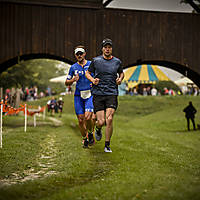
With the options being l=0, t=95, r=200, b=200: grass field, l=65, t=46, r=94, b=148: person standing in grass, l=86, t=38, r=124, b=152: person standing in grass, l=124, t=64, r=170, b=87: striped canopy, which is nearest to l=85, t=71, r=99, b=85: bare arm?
l=86, t=38, r=124, b=152: person standing in grass

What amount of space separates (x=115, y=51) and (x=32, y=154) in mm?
10531

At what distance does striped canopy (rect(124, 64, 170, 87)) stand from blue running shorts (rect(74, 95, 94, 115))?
34484 millimetres

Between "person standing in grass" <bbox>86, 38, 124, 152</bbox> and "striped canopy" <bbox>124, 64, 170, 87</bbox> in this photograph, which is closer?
"person standing in grass" <bbox>86, 38, 124, 152</bbox>

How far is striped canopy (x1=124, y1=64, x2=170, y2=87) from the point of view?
43.6 m

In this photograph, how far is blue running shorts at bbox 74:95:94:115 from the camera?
921 centimetres

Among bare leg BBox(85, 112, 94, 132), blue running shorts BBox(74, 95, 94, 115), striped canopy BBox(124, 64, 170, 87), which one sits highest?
striped canopy BBox(124, 64, 170, 87)

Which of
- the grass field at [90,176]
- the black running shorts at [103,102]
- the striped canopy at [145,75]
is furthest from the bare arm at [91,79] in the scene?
the striped canopy at [145,75]

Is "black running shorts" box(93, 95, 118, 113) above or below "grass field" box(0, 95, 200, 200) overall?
above

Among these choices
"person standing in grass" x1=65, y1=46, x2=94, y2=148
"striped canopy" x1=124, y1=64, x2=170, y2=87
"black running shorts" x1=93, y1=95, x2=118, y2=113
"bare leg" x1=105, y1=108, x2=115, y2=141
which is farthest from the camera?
"striped canopy" x1=124, y1=64, x2=170, y2=87

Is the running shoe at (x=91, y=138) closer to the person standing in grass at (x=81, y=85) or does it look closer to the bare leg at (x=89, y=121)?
the bare leg at (x=89, y=121)

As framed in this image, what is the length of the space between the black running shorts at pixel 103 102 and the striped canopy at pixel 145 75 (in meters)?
35.4

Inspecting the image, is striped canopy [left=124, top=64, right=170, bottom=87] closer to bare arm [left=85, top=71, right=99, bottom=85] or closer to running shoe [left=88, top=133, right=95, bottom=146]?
running shoe [left=88, top=133, right=95, bottom=146]

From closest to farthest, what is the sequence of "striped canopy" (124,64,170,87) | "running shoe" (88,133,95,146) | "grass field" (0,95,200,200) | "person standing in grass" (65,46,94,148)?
"grass field" (0,95,200,200) < "person standing in grass" (65,46,94,148) < "running shoe" (88,133,95,146) < "striped canopy" (124,64,170,87)

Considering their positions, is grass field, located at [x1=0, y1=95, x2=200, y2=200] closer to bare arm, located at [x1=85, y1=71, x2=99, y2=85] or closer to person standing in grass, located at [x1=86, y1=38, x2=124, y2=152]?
person standing in grass, located at [x1=86, y1=38, x2=124, y2=152]
